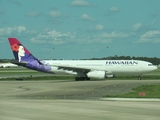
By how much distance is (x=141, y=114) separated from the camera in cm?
1625

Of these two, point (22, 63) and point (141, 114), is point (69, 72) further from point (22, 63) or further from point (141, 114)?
point (141, 114)

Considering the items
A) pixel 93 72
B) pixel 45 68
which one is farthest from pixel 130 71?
pixel 45 68

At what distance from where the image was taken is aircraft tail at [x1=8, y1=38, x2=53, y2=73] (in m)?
58.0

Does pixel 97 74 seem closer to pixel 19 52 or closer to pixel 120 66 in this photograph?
pixel 120 66

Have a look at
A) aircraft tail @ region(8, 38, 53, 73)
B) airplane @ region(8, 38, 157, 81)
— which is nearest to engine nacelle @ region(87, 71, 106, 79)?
airplane @ region(8, 38, 157, 81)

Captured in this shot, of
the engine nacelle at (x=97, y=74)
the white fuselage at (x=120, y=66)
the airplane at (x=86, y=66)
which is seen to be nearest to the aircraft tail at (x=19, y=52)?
the airplane at (x=86, y=66)

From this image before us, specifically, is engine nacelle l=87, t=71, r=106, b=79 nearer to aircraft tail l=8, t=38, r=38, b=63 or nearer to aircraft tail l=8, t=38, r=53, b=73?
aircraft tail l=8, t=38, r=53, b=73

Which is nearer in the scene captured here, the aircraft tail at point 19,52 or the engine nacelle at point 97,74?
the engine nacelle at point 97,74

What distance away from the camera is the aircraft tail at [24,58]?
5800cm

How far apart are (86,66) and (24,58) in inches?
402

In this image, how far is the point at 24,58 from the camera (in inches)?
2314

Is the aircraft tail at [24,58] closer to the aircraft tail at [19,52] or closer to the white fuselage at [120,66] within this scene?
the aircraft tail at [19,52]

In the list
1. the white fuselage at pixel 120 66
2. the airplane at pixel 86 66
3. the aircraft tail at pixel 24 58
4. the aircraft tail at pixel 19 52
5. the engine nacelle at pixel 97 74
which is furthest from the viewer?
the aircraft tail at pixel 19 52

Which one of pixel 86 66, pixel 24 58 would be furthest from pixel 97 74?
pixel 24 58
